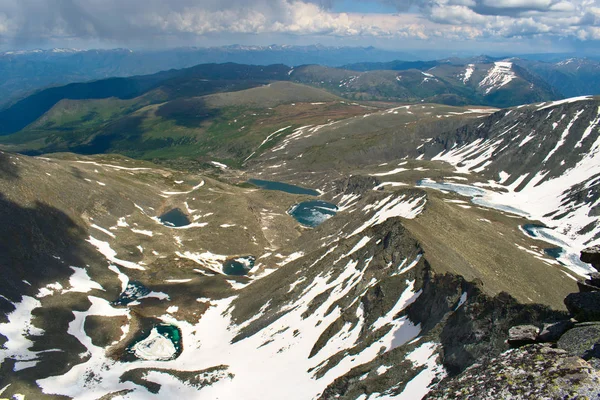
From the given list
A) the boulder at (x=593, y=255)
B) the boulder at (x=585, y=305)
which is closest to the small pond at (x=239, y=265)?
the boulder at (x=593, y=255)

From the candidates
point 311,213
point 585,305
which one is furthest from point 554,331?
point 311,213

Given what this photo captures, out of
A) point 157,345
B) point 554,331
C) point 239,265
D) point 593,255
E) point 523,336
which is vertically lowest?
point 239,265

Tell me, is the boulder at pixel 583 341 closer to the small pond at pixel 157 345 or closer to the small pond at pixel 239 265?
the small pond at pixel 157 345

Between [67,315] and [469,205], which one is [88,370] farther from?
[469,205]

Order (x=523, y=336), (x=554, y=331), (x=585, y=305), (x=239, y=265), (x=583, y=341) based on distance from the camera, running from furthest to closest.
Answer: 1. (x=239, y=265)
2. (x=585, y=305)
3. (x=523, y=336)
4. (x=554, y=331)
5. (x=583, y=341)

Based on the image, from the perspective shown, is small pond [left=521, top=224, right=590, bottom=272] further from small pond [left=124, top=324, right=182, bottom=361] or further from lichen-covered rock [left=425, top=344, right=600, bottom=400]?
lichen-covered rock [left=425, top=344, right=600, bottom=400]

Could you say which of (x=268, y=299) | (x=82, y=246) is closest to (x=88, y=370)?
(x=268, y=299)

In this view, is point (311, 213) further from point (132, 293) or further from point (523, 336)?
point (523, 336)

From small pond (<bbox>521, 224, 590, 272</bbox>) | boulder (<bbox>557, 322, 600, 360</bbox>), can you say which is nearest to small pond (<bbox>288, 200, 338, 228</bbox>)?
small pond (<bbox>521, 224, 590, 272</bbox>)
